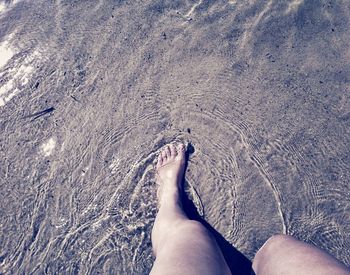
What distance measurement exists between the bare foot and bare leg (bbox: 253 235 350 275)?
81cm

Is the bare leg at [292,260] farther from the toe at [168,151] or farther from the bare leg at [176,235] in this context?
the toe at [168,151]

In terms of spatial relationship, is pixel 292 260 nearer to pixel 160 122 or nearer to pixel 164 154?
pixel 164 154

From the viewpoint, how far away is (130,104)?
3.19 metres

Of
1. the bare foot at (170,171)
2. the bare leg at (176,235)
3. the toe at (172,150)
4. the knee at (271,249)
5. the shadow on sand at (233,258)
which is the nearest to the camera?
the bare leg at (176,235)

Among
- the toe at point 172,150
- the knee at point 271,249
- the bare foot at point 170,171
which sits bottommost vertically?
the knee at point 271,249

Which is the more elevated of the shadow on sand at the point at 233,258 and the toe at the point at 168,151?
the toe at the point at 168,151

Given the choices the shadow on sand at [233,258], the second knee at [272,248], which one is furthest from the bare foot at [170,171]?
the second knee at [272,248]

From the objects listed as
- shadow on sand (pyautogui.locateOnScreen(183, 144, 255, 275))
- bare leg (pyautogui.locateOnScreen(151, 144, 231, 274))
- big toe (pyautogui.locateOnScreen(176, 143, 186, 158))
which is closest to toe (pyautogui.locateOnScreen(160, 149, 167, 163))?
bare leg (pyautogui.locateOnScreen(151, 144, 231, 274))

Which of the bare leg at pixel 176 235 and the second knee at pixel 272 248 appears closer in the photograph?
the bare leg at pixel 176 235

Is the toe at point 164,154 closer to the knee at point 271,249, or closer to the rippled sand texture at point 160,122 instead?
the rippled sand texture at point 160,122

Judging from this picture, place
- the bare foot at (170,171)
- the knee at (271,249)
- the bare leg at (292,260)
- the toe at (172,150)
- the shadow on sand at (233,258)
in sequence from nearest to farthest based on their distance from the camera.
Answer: the bare leg at (292,260) < the knee at (271,249) < the shadow on sand at (233,258) < the bare foot at (170,171) < the toe at (172,150)

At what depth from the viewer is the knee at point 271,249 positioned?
237 cm

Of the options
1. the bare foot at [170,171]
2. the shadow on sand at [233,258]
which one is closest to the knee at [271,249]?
the shadow on sand at [233,258]

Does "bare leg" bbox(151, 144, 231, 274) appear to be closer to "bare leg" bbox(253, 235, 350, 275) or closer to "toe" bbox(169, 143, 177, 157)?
"toe" bbox(169, 143, 177, 157)
